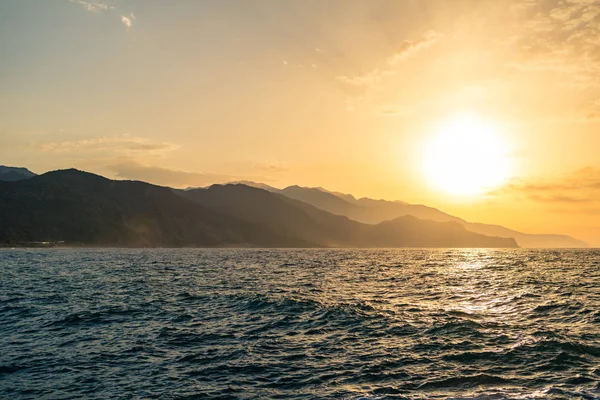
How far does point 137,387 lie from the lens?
68.0 feet

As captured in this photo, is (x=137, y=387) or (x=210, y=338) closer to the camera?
(x=137, y=387)

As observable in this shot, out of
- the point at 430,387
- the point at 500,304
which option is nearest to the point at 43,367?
the point at 430,387

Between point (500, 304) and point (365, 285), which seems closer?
point (500, 304)

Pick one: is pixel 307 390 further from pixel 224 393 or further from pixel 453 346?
pixel 453 346

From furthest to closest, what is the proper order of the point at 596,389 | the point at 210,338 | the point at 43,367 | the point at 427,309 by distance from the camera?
the point at 427,309, the point at 210,338, the point at 43,367, the point at 596,389

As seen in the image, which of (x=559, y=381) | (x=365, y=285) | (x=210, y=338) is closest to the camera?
(x=559, y=381)

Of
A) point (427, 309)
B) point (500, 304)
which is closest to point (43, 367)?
point (427, 309)

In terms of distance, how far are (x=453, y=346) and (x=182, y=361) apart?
16.7 meters

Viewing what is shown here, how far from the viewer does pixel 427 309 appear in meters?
40.8

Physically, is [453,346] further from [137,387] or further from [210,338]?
[137,387]

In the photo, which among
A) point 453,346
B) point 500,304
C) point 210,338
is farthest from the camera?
point 500,304

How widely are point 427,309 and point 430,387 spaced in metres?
21.3

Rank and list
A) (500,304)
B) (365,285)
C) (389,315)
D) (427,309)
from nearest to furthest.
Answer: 1. (389,315)
2. (427,309)
3. (500,304)
4. (365,285)

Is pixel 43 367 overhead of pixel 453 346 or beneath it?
beneath
